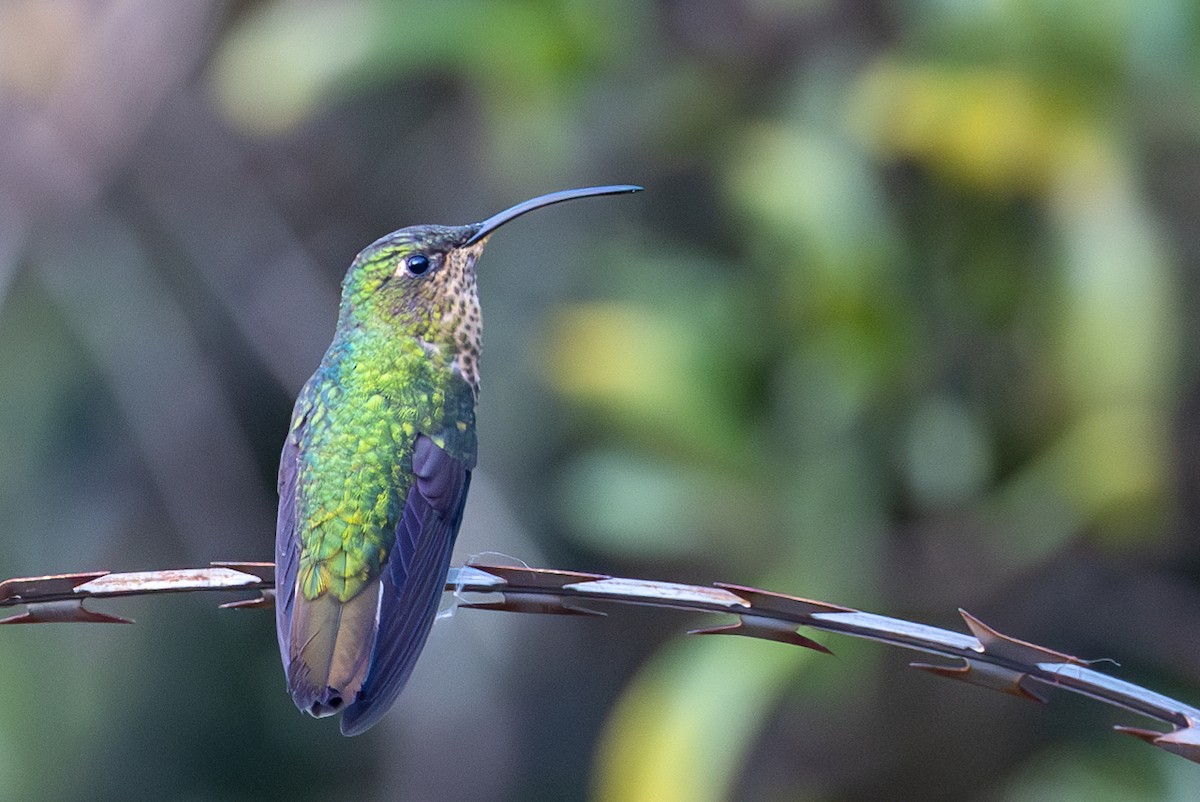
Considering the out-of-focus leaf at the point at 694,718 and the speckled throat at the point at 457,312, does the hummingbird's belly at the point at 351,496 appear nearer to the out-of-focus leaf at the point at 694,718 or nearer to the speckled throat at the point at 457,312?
the speckled throat at the point at 457,312

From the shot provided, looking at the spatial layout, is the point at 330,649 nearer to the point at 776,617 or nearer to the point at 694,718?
the point at 776,617

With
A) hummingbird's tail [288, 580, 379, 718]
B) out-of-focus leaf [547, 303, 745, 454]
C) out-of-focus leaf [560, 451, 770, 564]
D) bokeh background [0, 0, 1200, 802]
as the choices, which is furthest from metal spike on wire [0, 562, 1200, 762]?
out-of-focus leaf [560, 451, 770, 564]

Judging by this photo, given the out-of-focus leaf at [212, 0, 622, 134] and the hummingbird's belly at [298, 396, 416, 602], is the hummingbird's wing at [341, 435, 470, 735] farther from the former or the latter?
the out-of-focus leaf at [212, 0, 622, 134]

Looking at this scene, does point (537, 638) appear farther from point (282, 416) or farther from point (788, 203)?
point (788, 203)

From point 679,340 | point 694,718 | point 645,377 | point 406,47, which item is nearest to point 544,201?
point 694,718

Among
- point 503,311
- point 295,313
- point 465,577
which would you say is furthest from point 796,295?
point 465,577

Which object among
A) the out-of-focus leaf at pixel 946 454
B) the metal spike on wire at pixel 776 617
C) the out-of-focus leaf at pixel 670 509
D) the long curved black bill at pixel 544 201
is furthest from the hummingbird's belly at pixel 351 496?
the out-of-focus leaf at pixel 946 454
